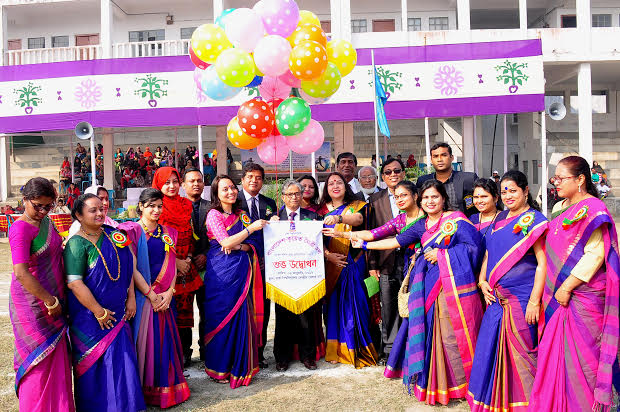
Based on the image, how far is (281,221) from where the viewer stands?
12.9 ft

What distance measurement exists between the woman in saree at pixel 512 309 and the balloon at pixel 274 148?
221 cm

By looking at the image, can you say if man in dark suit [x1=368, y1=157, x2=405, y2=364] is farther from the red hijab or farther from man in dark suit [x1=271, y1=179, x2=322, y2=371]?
the red hijab

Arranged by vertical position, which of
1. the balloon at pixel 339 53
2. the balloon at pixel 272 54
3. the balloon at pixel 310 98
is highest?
the balloon at pixel 339 53

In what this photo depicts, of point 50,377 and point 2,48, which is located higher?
point 2,48

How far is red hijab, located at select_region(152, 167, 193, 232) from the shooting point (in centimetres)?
395

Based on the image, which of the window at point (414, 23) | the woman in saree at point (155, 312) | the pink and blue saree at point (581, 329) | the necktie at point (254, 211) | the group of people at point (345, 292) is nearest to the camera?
the pink and blue saree at point (581, 329)

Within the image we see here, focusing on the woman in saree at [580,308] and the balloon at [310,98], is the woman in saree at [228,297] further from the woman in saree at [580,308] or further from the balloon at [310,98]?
the woman in saree at [580,308]

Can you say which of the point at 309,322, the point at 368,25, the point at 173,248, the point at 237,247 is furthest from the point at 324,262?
the point at 368,25

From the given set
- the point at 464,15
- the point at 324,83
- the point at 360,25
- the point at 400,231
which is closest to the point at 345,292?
the point at 400,231

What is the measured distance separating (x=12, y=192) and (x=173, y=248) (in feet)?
53.3

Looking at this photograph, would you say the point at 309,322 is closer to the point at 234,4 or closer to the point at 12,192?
the point at 234,4

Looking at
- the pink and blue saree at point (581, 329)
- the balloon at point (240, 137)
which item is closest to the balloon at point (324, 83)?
the balloon at point (240, 137)

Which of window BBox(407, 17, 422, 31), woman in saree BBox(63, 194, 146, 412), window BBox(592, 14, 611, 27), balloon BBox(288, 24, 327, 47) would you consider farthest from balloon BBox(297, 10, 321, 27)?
window BBox(592, 14, 611, 27)

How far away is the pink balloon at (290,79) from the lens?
4.38 m
